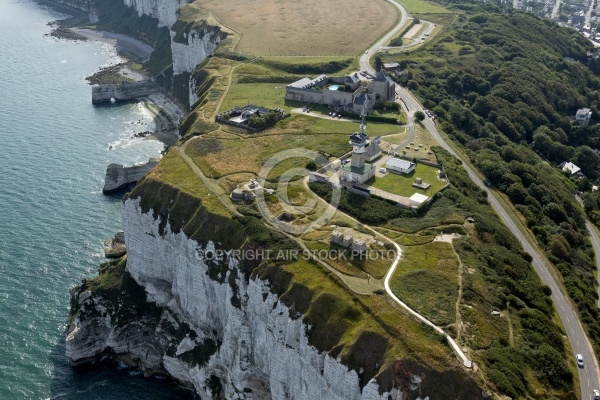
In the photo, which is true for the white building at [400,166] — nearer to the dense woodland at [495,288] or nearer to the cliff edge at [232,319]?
the dense woodland at [495,288]

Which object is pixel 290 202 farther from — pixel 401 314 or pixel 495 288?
pixel 495 288

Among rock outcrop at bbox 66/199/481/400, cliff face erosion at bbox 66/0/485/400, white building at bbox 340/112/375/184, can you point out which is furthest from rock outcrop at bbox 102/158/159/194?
white building at bbox 340/112/375/184

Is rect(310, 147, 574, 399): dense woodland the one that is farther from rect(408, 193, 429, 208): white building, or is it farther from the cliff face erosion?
the cliff face erosion

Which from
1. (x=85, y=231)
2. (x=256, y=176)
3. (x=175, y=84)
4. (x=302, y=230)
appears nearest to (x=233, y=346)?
(x=302, y=230)

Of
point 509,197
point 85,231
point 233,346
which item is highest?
point 509,197

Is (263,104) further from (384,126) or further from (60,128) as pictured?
(60,128)

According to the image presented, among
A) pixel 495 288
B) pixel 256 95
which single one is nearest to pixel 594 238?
pixel 495 288
